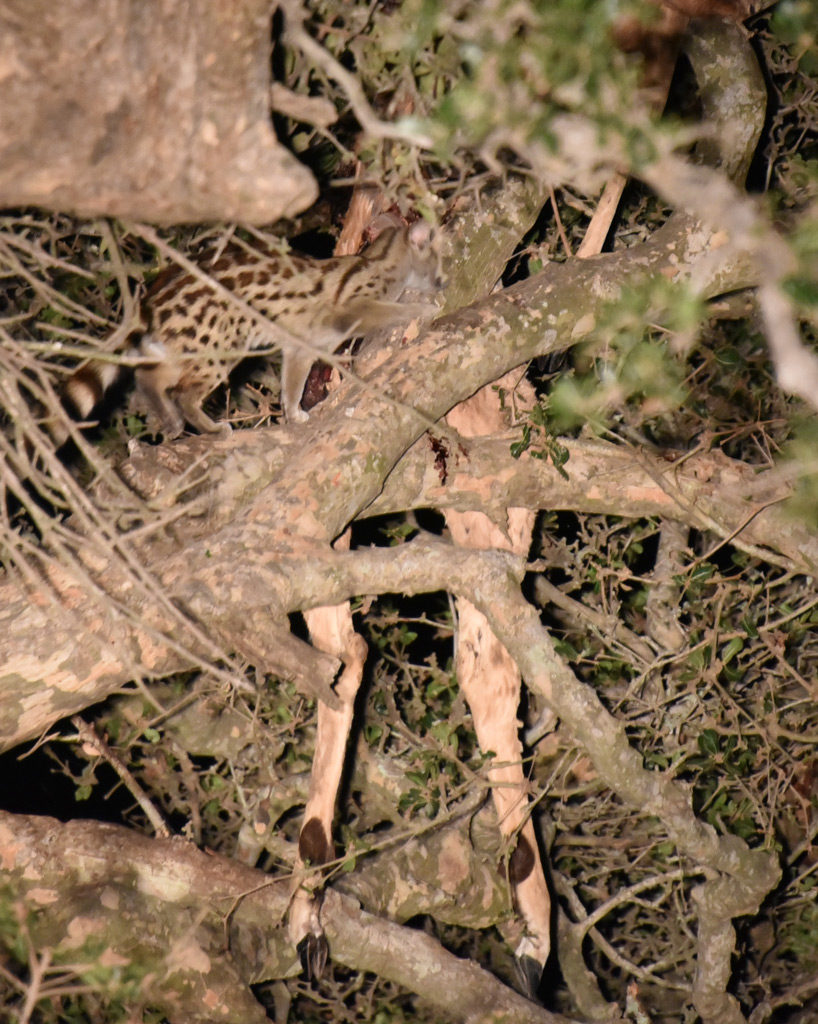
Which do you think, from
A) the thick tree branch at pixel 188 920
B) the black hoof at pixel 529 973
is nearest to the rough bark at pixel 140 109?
the thick tree branch at pixel 188 920

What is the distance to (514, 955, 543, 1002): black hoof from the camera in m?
3.27

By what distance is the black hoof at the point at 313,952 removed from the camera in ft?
10.1

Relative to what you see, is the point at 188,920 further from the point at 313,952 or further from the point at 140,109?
the point at 140,109

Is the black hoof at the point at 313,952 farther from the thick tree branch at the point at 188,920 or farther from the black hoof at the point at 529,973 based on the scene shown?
the black hoof at the point at 529,973

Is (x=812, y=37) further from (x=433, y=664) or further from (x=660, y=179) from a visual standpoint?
(x=433, y=664)

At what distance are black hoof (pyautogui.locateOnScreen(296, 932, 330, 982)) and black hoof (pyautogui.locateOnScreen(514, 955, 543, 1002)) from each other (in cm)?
66

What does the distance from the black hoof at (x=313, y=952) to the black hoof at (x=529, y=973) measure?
0.66 meters

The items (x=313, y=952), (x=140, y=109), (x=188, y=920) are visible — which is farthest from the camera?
(x=188, y=920)

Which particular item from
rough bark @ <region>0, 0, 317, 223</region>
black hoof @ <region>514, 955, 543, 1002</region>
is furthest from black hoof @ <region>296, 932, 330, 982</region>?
rough bark @ <region>0, 0, 317, 223</region>

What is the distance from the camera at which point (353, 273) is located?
150 inches

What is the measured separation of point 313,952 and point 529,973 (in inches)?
29.2

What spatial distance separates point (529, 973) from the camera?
328cm

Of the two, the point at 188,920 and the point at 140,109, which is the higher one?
the point at 140,109

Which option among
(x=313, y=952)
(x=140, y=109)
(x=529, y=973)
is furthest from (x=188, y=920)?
(x=140, y=109)
